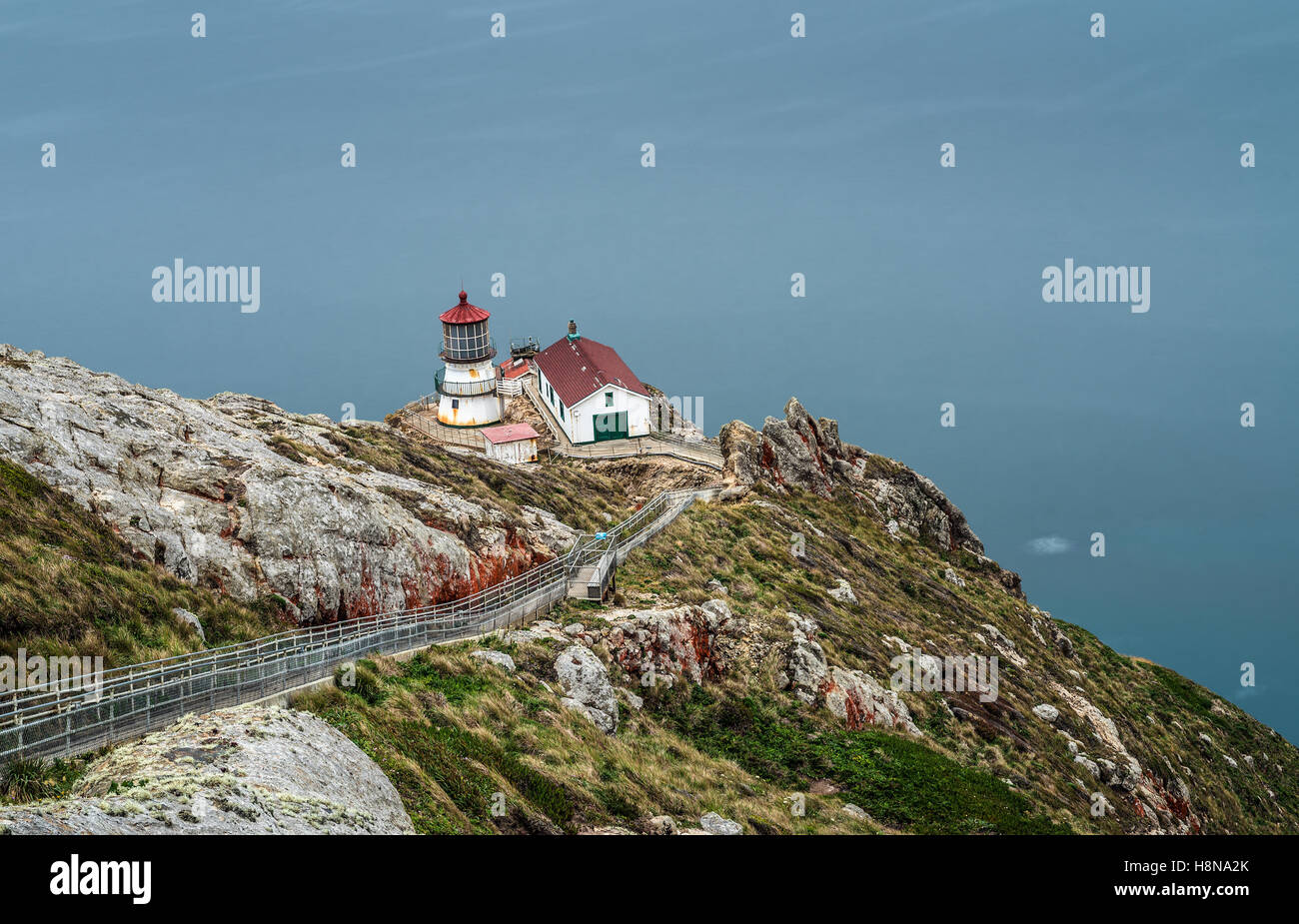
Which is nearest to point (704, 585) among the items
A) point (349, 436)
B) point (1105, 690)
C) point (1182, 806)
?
point (349, 436)

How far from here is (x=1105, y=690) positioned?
2336 inches

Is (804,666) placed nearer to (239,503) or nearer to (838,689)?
(838,689)

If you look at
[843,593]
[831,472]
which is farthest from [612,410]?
[843,593]

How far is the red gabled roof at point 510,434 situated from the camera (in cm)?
7362

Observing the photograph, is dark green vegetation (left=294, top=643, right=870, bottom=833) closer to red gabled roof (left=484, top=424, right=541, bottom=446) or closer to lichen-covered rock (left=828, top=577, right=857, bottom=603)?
lichen-covered rock (left=828, top=577, right=857, bottom=603)

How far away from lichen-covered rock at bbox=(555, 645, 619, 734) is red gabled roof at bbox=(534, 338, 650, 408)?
154 ft

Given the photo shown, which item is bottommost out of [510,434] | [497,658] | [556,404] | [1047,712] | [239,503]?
[1047,712]

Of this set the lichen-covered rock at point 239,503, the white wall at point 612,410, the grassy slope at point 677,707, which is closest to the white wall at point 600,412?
the white wall at point 612,410

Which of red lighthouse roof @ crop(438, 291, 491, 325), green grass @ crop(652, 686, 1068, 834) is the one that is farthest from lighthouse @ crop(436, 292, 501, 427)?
green grass @ crop(652, 686, 1068, 834)

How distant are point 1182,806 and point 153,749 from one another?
4240 cm

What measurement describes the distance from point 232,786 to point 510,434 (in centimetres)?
5771

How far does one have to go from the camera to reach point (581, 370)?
267 ft

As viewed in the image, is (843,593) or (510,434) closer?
(843,593)

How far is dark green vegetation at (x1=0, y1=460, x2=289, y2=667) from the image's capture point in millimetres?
22797
